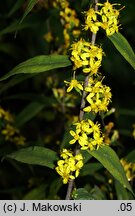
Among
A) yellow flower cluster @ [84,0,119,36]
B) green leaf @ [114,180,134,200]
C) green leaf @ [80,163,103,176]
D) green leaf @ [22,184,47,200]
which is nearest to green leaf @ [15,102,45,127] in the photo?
green leaf @ [22,184,47,200]

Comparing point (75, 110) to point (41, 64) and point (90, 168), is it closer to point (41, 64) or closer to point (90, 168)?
point (90, 168)

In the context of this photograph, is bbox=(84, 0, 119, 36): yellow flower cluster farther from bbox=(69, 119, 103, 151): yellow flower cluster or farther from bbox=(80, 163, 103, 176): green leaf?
bbox=(80, 163, 103, 176): green leaf

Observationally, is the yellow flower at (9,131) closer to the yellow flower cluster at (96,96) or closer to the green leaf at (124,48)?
the yellow flower cluster at (96,96)

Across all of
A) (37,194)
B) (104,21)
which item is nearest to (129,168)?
(37,194)

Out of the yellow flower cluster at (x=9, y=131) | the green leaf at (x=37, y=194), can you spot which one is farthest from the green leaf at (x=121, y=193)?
the yellow flower cluster at (x=9, y=131)

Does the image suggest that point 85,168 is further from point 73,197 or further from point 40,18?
point 40,18
